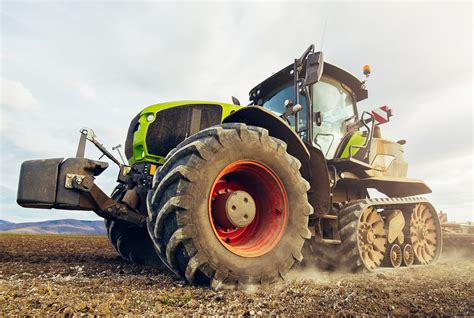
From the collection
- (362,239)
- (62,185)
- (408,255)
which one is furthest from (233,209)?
(408,255)

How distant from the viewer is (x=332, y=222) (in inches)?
182

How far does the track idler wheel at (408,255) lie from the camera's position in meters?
5.54

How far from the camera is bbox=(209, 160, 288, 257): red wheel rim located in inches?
120

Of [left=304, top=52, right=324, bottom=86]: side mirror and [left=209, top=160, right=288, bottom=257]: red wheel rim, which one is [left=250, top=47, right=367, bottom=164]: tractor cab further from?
[left=209, top=160, right=288, bottom=257]: red wheel rim

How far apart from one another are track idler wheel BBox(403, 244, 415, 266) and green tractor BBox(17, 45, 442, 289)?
17 millimetres

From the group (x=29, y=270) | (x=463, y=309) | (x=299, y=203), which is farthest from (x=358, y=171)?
(x=29, y=270)

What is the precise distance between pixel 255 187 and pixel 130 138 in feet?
5.92

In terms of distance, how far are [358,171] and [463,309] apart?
3.02m

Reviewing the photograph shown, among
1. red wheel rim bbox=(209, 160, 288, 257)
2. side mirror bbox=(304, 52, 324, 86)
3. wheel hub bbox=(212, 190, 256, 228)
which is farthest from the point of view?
side mirror bbox=(304, 52, 324, 86)

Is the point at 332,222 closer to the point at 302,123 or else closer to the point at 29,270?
the point at 302,123

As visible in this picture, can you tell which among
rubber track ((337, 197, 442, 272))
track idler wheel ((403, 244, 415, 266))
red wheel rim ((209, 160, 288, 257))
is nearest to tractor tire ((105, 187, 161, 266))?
red wheel rim ((209, 160, 288, 257))

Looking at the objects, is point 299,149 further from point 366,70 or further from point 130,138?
point 366,70

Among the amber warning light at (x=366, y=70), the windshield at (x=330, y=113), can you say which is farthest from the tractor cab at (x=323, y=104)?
the amber warning light at (x=366, y=70)

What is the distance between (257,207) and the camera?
3379 mm
